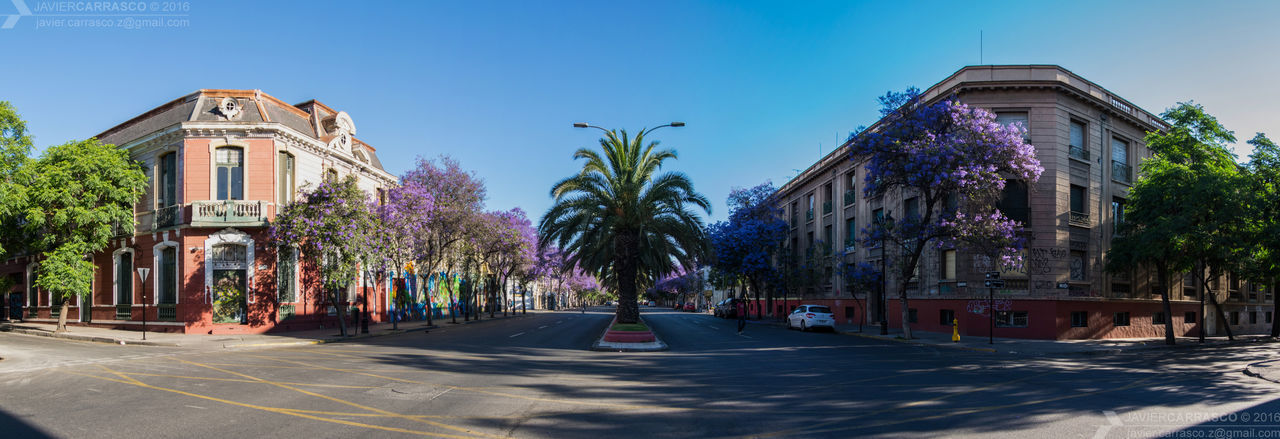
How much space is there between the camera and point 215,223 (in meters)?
26.8

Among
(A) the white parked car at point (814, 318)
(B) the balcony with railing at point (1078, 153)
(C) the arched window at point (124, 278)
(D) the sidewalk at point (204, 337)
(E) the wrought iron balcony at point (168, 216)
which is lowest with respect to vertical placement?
(A) the white parked car at point (814, 318)

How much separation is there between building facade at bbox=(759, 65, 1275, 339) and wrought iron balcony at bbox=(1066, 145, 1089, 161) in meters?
0.05

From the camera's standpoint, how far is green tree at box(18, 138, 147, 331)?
26.4m

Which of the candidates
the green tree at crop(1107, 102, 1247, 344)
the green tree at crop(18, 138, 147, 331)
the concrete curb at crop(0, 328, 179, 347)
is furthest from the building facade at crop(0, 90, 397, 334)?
the green tree at crop(1107, 102, 1247, 344)

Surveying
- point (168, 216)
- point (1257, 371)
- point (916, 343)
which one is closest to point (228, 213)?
point (168, 216)

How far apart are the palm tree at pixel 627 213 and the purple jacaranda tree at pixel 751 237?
57.6 ft

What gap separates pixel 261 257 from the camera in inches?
1091

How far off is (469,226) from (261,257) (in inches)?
399

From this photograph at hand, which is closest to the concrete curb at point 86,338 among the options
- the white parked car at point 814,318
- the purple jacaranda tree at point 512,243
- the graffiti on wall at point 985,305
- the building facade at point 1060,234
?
the purple jacaranda tree at point 512,243

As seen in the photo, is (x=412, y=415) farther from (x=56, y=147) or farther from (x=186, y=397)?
(x=56, y=147)

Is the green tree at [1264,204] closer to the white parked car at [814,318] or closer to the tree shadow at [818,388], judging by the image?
the tree shadow at [818,388]

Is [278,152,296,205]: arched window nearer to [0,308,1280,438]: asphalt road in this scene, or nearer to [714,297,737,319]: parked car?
[0,308,1280,438]: asphalt road

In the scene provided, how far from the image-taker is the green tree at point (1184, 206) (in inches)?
930

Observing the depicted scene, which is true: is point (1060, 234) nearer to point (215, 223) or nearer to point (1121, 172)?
point (1121, 172)
